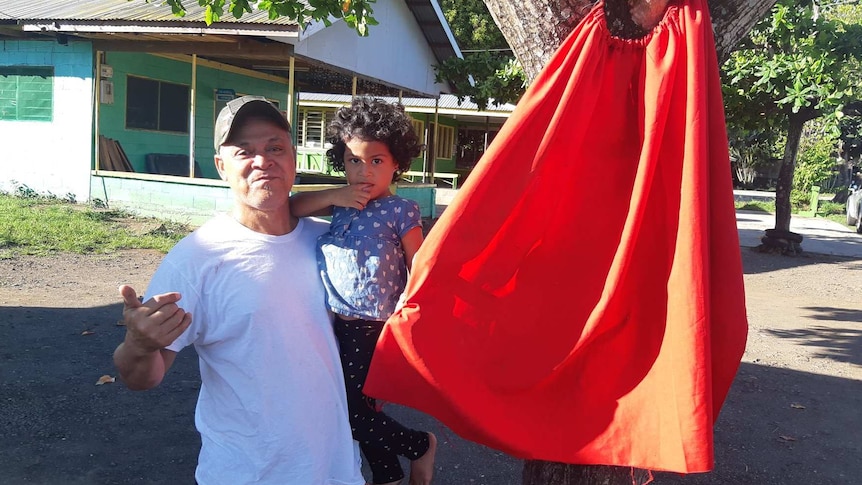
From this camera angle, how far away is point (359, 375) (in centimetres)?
224

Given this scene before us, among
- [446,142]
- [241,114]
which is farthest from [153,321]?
[446,142]

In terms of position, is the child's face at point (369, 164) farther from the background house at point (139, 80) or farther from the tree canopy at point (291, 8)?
the background house at point (139, 80)

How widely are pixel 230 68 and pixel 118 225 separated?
5.36 metres

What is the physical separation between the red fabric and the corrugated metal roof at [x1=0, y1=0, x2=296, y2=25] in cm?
879

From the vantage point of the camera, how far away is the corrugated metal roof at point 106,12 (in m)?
10.3

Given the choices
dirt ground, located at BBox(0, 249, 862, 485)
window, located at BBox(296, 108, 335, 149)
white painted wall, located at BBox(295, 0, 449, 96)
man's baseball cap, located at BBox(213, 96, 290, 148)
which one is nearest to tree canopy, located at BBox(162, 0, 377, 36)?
man's baseball cap, located at BBox(213, 96, 290, 148)

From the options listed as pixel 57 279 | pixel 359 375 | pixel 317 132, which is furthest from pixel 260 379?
pixel 317 132

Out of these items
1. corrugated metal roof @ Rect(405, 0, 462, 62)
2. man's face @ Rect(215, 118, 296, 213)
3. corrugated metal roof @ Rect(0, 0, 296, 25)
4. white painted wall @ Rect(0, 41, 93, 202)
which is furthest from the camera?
corrugated metal roof @ Rect(405, 0, 462, 62)

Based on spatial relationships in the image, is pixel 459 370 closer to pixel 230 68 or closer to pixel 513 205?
pixel 513 205

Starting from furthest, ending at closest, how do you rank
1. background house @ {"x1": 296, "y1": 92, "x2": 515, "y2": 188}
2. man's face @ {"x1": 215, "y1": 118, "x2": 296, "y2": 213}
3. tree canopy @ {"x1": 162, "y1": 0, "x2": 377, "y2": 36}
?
background house @ {"x1": 296, "y1": 92, "x2": 515, "y2": 188}, tree canopy @ {"x1": 162, "y1": 0, "x2": 377, "y2": 36}, man's face @ {"x1": 215, "y1": 118, "x2": 296, "y2": 213}

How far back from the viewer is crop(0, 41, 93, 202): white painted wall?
12320 mm

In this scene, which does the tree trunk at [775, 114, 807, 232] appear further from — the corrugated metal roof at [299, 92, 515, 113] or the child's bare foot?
the child's bare foot

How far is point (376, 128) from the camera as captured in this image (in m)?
2.25

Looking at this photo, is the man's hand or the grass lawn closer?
the man's hand
